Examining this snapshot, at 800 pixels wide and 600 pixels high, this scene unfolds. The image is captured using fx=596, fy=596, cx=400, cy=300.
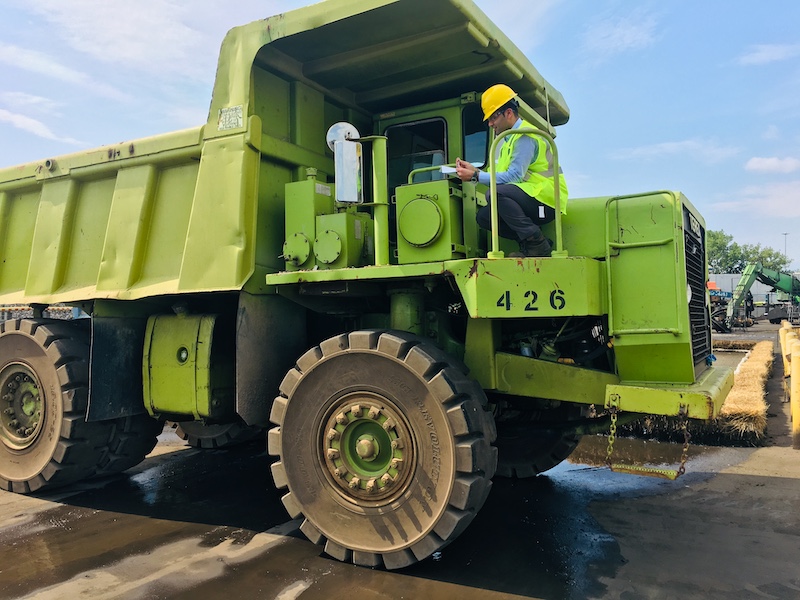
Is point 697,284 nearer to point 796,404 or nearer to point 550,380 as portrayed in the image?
point 550,380

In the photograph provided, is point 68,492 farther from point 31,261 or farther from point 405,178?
point 405,178

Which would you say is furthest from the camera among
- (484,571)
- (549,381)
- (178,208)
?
(178,208)

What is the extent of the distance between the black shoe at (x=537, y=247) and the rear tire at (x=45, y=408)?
4086 mm

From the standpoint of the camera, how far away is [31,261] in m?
5.77

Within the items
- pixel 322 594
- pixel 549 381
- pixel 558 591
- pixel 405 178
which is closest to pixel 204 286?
pixel 405 178

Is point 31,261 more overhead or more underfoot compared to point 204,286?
more overhead

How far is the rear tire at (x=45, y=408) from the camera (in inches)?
209

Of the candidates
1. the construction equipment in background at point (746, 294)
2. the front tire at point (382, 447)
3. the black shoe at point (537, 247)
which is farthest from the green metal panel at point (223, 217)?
the construction equipment in background at point (746, 294)

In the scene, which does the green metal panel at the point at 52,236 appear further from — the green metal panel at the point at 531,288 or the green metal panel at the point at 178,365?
the green metal panel at the point at 531,288

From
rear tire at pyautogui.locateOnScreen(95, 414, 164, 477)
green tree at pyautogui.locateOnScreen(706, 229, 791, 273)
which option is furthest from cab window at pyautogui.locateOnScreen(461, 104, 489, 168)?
green tree at pyautogui.locateOnScreen(706, 229, 791, 273)

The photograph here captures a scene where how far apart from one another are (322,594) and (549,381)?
1.94m

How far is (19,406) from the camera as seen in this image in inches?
224

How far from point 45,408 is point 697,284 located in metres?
5.65

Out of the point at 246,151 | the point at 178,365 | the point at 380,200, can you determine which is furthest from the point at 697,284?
the point at 178,365
